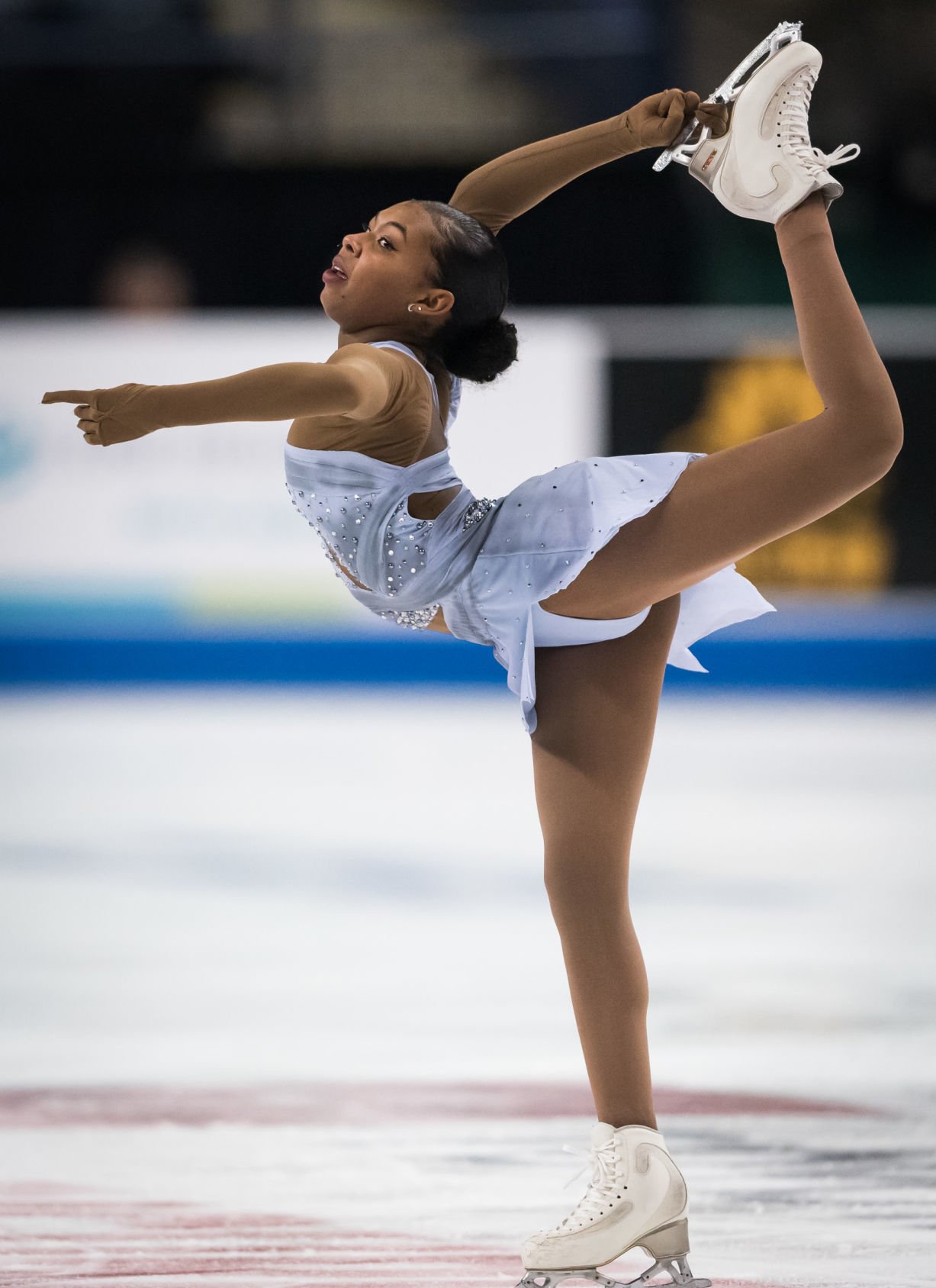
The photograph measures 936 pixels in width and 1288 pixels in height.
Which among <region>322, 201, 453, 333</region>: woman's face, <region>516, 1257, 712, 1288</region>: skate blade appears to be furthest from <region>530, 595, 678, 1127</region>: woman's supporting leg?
<region>322, 201, 453, 333</region>: woman's face

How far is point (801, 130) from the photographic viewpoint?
1670mm

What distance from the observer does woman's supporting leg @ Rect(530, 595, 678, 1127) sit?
1.66 m

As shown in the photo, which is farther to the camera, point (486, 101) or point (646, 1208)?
point (486, 101)

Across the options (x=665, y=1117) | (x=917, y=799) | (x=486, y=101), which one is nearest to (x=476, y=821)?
(x=917, y=799)

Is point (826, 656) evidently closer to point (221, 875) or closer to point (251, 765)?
point (251, 765)

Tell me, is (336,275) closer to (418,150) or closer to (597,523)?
(597,523)

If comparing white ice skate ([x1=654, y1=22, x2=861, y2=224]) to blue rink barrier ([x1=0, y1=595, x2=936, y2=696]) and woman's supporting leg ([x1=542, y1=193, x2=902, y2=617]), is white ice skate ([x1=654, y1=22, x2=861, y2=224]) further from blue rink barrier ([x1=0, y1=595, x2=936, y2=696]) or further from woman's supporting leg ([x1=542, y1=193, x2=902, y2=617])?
blue rink barrier ([x1=0, y1=595, x2=936, y2=696])

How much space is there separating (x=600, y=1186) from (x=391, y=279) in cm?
93

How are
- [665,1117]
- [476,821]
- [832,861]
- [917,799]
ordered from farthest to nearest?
[917,799]
[476,821]
[832,861]
[665,1117]

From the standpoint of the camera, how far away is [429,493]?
172cm

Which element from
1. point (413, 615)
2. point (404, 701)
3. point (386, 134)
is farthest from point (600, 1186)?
point (386, 134)

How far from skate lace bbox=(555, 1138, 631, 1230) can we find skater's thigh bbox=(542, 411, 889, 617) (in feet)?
1.73

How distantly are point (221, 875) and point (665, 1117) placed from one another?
163 cm

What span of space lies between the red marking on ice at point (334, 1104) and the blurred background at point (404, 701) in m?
0.01
